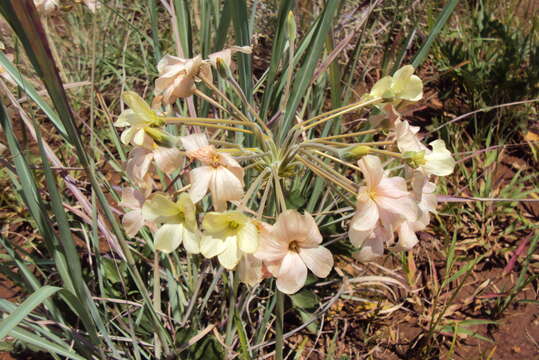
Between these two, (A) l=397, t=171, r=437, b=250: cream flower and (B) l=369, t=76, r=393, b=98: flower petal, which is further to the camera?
(B) l=369, t=76, r=393, b=98: flower petal

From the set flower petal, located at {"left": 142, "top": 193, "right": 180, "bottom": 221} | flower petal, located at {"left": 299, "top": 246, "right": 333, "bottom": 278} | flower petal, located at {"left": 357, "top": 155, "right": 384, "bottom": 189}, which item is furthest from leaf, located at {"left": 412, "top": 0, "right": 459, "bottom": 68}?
flower petal, located at {"left": 142, "top": 193, "right": 180, "bottom": 221}

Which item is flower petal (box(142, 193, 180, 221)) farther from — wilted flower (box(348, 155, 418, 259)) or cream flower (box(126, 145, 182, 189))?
wilted flower (box(348, 155, 418, 259))

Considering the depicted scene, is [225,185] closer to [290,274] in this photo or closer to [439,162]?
[290,274]

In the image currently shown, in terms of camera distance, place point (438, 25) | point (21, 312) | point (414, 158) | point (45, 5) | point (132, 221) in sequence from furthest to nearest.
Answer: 1. point (45, 5)
2. point (438, 25)
3. point (132, 221)
4. point (414, 158)
5. point (21, 312)

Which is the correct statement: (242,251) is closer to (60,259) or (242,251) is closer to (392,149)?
(392,149)

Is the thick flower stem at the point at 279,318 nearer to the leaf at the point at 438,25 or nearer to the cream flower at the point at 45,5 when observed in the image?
the leaf at the point at 438,25

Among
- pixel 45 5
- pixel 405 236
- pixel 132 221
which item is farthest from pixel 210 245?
pixel 45 5
